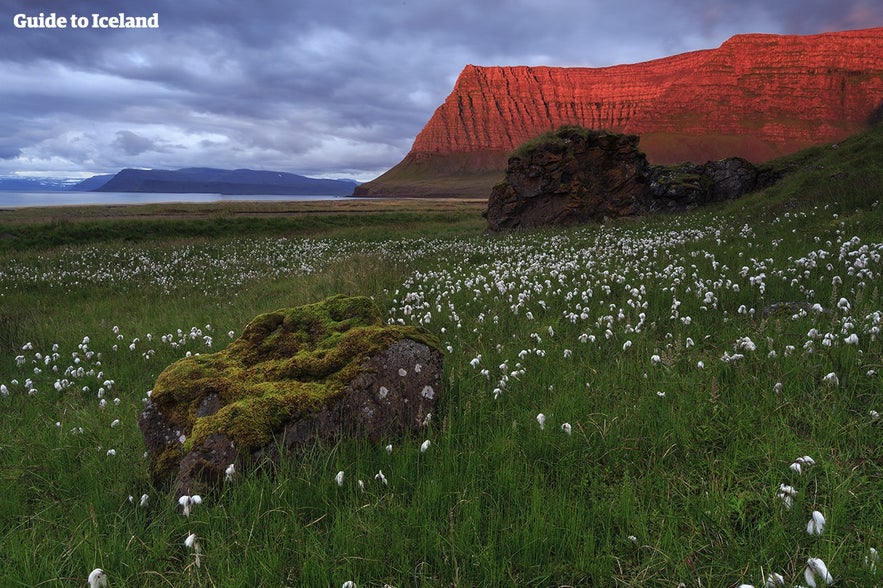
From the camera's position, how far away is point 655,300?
7.96 metres

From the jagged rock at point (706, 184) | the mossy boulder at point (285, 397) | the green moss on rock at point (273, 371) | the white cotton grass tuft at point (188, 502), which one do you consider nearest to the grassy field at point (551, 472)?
the white cotton grass tuft at point (188, 502)

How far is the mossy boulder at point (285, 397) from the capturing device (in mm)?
3770

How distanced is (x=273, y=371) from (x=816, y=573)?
4.42m

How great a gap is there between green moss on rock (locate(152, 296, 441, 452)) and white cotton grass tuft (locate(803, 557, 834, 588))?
342 cm

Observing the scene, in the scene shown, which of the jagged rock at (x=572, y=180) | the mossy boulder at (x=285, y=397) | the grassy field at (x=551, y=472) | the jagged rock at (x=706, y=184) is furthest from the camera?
the jagged rock at (x=572, y=180)

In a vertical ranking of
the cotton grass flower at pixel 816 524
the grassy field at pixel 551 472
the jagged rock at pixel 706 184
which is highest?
the jagged rock at pixel 706 184

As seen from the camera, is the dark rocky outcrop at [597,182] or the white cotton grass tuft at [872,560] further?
the dark rocky outcrop at [597,182]

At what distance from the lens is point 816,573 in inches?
82.2

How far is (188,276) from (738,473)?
1975 centimetres

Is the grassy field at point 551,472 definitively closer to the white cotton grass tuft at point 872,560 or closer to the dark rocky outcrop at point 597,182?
the white cotton grass tuft at point 872,560

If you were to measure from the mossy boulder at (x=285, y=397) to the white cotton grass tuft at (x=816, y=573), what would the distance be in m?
2.97

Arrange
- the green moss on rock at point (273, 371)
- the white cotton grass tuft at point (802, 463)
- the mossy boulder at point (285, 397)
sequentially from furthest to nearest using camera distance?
the green moss on rock at point (273, 371) < the mossy boulder at point (285, 397) < the white cotton grass tuft at point (802, 463)

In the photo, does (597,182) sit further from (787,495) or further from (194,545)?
(194,545)

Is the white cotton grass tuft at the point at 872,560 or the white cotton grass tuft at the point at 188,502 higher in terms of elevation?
the white cotton grass tuft at the point at 872,560
